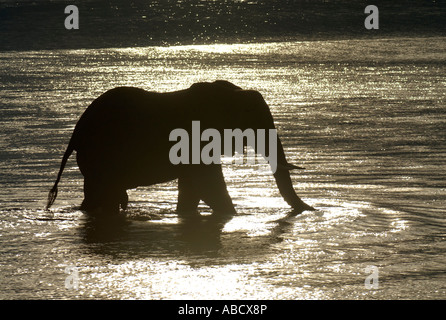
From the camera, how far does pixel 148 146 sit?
10641 mm

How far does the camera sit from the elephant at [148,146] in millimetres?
10586

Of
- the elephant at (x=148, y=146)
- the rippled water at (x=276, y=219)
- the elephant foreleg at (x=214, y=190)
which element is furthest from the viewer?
the elephant at (x=148, y=146)

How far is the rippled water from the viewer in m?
7.81

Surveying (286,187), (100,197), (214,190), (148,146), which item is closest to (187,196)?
(214,190)

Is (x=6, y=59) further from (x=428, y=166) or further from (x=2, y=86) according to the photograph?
(x=428, y=166)

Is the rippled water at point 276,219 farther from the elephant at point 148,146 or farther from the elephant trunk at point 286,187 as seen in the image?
the elephant at point 148,146

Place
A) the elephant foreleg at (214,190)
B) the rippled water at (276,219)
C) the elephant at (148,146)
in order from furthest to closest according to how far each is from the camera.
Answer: the elephant at (148,146) < the elephant foreleg at (214,190) < the rippled water at (276,219)

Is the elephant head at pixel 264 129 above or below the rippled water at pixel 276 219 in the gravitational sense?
above

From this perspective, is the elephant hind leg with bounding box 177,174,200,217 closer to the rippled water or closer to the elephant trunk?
the rippled water

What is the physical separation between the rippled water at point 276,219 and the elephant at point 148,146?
27 centimetres

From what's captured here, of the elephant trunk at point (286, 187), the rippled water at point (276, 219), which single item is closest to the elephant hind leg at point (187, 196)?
the rippled water at point (276, 219)

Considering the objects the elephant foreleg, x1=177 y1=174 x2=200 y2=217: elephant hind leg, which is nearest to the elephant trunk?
the elephant foreleg
